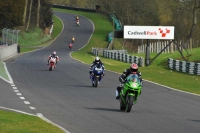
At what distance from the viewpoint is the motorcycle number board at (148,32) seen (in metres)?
51.2

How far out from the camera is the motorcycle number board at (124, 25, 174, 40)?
168 feet

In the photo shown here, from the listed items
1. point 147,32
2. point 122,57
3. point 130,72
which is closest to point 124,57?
point 122,57

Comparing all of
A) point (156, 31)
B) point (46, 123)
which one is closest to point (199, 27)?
point (156, 31)

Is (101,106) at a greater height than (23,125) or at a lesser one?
lesser

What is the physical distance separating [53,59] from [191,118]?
23.5 meters

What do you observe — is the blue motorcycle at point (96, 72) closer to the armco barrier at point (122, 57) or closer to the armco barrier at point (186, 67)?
the armco barrier at point (186, 67)

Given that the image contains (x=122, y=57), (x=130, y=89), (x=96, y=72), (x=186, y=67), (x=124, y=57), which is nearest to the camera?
(x=130, y=89)

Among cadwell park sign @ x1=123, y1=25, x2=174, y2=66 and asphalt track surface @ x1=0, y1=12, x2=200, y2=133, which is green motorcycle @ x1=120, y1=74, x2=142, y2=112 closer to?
asphalt track surface @ x1=0, y1=12, x2=200, y2=133

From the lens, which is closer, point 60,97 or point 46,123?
point 46,123

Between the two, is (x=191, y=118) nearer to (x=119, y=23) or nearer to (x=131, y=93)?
(x=131, y=93)

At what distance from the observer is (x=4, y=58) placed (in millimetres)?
54406

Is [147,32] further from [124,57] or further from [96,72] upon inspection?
[96,72]

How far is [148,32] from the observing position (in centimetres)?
5153

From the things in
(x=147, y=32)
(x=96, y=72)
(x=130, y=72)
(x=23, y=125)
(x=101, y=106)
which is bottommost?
(x=101, y=106)
